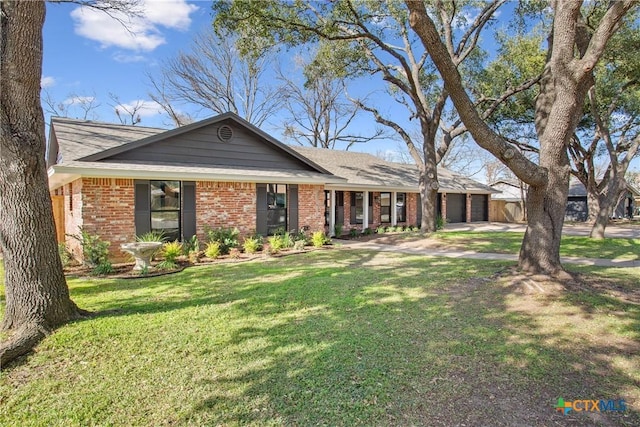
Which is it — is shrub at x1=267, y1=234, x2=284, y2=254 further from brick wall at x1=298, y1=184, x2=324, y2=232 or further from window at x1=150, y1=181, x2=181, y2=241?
window at x1=150, y1=181, x2=181, y2=241

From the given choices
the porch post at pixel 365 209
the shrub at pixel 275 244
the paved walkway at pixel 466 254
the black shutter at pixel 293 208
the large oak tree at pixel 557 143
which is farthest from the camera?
the porch post at pixel 365 209

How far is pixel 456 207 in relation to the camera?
75.6 feet

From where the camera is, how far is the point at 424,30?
16.2ft

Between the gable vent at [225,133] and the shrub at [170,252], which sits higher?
the gable vent at [225,133]

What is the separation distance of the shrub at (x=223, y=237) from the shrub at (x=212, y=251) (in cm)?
35

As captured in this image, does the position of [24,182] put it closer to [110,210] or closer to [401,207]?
[110,210]

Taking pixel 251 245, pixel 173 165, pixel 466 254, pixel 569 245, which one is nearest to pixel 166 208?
pixel 173 165

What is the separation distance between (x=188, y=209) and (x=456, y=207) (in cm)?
1795

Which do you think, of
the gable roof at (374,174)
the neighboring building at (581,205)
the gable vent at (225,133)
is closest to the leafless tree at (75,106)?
the gable roof at (374,174)

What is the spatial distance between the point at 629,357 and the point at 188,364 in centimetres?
458

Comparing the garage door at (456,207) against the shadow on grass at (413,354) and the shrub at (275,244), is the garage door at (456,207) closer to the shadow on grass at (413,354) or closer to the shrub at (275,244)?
the shrub at (275,244)

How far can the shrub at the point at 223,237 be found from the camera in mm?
10508

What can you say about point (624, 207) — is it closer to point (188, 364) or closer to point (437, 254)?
point (437, 254)

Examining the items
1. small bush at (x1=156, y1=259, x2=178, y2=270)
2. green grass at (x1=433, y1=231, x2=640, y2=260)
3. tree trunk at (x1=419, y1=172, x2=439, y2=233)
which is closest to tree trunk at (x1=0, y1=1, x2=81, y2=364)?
small bush at (x1=156, y1=259, x2=178, y2=270)
